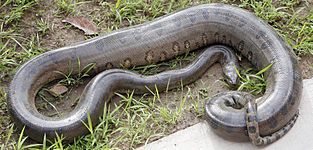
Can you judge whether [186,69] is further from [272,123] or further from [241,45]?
[272,123]

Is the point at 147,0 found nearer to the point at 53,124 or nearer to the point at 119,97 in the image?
the point at 119,97

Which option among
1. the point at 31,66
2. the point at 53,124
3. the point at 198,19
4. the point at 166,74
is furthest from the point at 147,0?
the point at 53,124

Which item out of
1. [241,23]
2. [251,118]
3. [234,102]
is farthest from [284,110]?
[241,23]

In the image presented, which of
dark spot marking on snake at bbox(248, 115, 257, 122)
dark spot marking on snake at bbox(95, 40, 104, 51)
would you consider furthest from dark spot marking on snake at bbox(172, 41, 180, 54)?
dark spot marking on snake at bbox(248, 115, 257, 122)

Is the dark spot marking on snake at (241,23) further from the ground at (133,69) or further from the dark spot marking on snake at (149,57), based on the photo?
the dark spot marking on snake at (149,57)

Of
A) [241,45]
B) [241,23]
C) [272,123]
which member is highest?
[241,23]

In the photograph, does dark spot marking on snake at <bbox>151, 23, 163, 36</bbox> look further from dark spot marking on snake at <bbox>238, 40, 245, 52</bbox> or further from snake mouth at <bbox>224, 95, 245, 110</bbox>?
snake mouth at <bbox>224, 95, 245, 110</bbox>

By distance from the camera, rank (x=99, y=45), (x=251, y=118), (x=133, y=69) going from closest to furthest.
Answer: (x=251, y=118), (x=99, y=45), (x=133, y=69)
